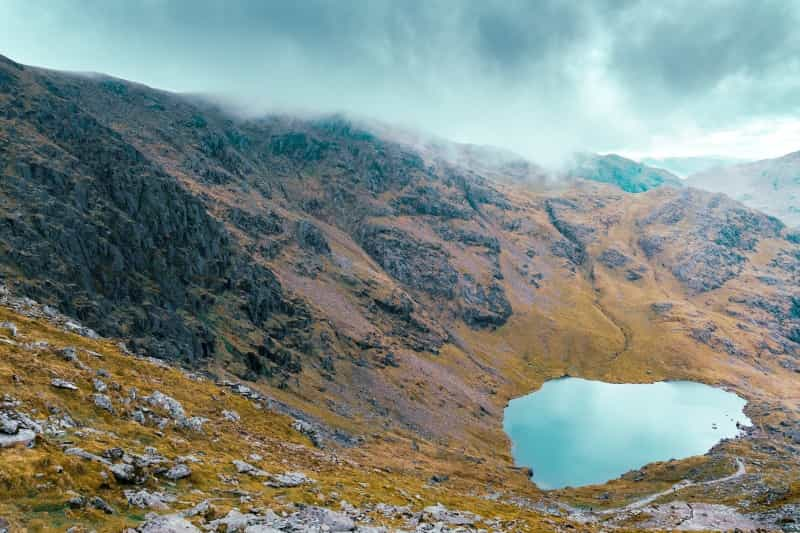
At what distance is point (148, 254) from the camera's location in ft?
538

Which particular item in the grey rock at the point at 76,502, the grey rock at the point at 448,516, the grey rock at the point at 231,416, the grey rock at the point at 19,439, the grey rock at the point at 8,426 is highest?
the grey rock at the point at 8,426

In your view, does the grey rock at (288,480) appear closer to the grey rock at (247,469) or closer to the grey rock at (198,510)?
the grey rock at (247,469)

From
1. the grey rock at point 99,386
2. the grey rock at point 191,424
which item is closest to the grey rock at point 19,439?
the grey rock at point 99,386

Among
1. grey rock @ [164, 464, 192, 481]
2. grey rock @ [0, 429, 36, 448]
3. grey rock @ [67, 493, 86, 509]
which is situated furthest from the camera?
grey rock @ [164, 464, 192, 481]

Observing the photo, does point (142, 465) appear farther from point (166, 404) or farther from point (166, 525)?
point (166, 404)

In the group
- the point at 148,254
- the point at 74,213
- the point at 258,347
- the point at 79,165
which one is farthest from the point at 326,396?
the point at 79,165

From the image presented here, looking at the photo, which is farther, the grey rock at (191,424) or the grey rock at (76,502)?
the grey rock at (191,424)

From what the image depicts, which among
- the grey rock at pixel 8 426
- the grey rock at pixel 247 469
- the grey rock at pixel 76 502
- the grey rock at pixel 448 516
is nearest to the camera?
the grey rock at pixel 76 502

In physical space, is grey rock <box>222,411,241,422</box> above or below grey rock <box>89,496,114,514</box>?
below

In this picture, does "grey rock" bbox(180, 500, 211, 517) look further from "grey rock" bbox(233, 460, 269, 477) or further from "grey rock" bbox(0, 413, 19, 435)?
"grey rock" bbox(233, 460, 269, 477)

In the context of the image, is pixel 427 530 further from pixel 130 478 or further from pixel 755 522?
pixel 755 522

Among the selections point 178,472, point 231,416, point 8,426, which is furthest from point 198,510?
point 231,416

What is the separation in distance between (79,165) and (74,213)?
107ft

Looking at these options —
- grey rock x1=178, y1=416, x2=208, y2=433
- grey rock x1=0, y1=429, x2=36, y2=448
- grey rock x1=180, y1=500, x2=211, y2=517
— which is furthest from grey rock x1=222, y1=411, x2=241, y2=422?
grey rock x1=0, y1=429, x2=36, y2=448
